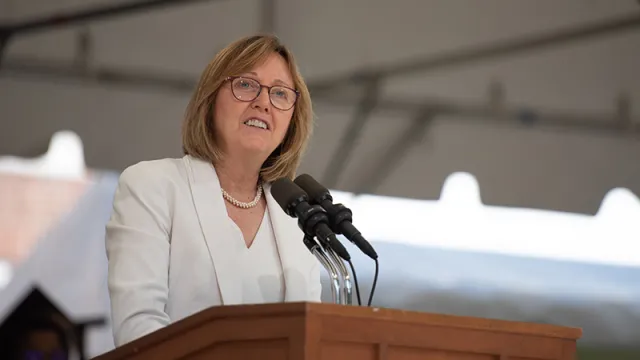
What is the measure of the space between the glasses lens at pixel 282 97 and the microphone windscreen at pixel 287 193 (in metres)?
0.36

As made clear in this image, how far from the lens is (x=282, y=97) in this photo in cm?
230

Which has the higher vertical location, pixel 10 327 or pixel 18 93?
pixel 18 93

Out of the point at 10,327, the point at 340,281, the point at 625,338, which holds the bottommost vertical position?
the point at 340,281

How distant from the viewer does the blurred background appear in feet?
15.2

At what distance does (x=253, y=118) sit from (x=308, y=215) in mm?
441

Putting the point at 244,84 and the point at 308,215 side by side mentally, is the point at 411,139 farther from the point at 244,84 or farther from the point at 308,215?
the point at 308,215

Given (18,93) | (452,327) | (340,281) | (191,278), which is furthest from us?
(18,93)

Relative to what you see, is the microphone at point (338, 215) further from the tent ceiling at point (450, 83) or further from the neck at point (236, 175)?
the tent ceiling at point (450, 83)

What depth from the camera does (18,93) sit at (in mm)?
4570

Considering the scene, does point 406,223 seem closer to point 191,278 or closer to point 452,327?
point 191,278

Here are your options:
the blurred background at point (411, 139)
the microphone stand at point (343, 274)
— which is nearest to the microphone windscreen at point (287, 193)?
the microphone stand at point (343, 274)

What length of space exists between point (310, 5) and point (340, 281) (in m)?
3.29

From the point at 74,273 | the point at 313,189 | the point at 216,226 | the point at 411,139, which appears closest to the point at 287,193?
the point at 313,189

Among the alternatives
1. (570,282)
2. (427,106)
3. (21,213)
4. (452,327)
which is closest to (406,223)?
(427,106)
